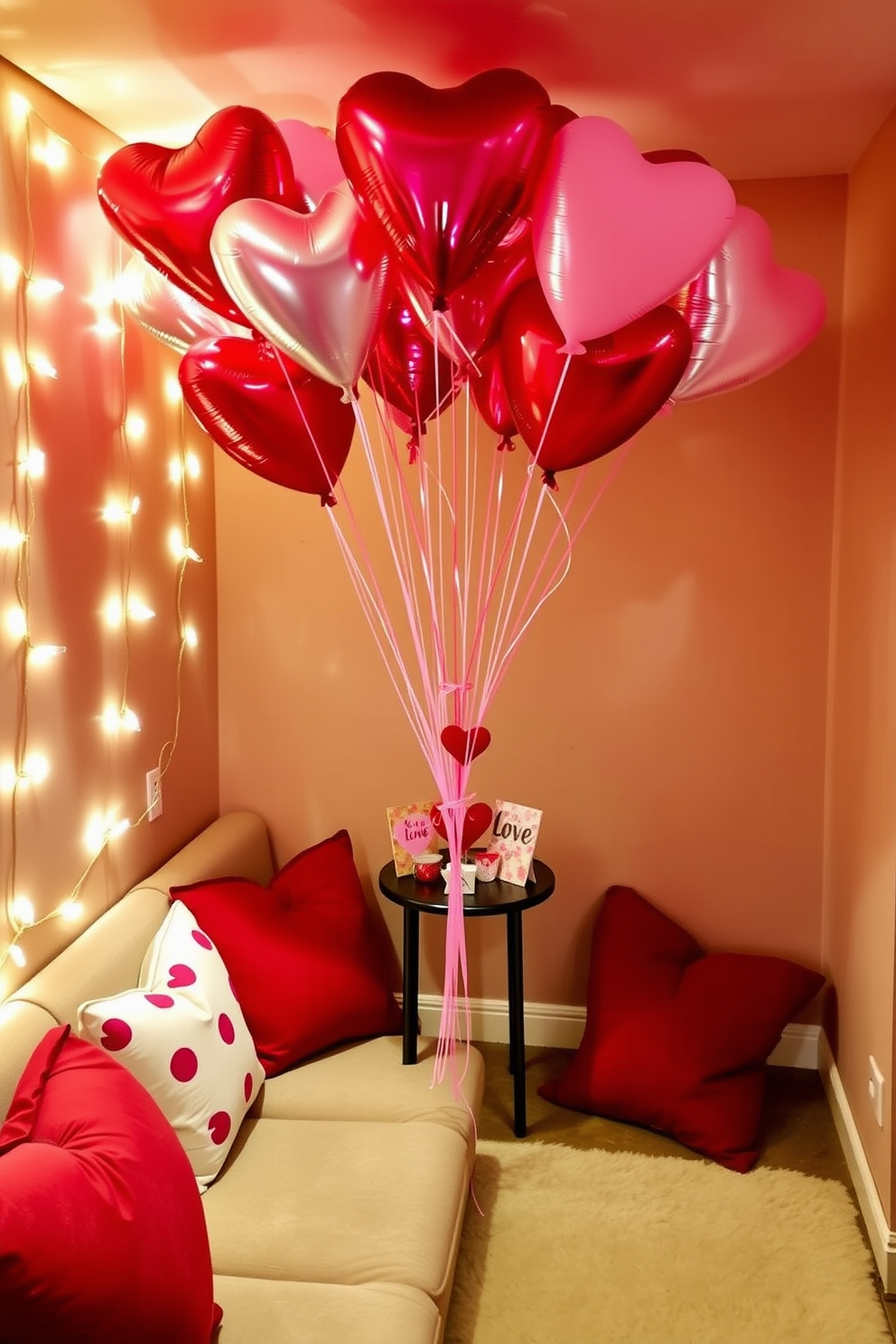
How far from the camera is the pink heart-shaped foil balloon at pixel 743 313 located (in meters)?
1.99

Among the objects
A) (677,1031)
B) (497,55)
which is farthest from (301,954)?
(497,55)

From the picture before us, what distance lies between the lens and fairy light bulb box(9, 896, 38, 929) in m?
2.07

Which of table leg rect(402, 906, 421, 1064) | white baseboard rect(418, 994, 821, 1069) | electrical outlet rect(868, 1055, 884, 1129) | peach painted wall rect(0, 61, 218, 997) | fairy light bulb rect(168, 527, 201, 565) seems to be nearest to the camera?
peach painted wall rect(0, 61, 218, 997)

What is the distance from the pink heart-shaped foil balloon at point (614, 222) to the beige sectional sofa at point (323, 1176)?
1.49m

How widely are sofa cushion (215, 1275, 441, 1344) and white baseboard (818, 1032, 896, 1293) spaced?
3.16 feet

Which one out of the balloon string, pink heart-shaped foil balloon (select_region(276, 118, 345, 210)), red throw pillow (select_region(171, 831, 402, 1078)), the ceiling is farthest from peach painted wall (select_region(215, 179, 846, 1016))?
pink heart-shaped foil balloon (select_region(276, 118, 345, 210))

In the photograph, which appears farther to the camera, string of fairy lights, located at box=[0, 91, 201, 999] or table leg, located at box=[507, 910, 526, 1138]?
table leg, located at box=[507, 910, 526, 1138]

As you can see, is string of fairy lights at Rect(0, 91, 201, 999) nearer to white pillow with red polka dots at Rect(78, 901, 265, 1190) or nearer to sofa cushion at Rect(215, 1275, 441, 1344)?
white pillow with red polka dots at Rect(78, 901, 265, 1190)

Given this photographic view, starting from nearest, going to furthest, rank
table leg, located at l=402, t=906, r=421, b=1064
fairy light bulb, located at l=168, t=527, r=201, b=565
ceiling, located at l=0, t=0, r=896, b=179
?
ceiling, located at l=0, t=0, r=896, b=179, table leg, located at l=402, t=906, r=421, b=1064, fairy light bulb, located at l=168, t=527, r=201, b=565

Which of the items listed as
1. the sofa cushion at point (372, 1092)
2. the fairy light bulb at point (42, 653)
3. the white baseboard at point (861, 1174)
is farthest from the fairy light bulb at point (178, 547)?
the white baseboard at point (861, 1174)

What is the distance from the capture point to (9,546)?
2047mm

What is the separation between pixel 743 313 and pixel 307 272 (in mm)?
805

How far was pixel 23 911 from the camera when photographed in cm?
210

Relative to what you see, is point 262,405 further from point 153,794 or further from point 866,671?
point 866,671
